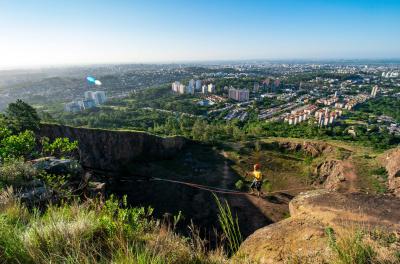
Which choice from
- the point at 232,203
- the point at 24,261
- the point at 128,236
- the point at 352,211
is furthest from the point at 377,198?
the point at 232,203

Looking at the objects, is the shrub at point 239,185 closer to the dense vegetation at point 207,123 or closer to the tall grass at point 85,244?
the dense vegetation at point 207,123

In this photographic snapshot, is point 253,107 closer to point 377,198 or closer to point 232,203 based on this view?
point 232,203

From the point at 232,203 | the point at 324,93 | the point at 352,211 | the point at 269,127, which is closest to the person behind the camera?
the point at 352,211

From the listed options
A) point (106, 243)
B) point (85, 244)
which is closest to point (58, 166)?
point (106, 243)

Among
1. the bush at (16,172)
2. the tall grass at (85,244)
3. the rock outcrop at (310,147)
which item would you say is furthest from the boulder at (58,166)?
the rock outcrop at (310,147)

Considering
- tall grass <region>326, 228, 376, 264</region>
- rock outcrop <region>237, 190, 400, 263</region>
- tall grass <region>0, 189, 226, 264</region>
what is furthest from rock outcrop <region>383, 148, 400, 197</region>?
tall grass <region>0, 189, 226, 264</region>
